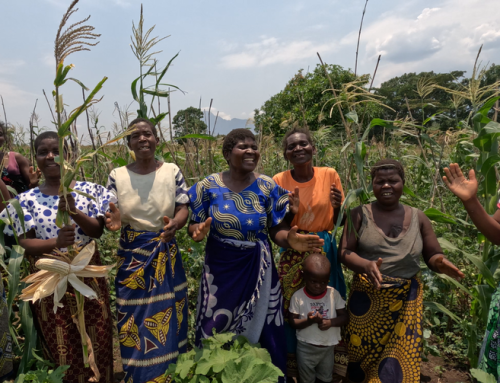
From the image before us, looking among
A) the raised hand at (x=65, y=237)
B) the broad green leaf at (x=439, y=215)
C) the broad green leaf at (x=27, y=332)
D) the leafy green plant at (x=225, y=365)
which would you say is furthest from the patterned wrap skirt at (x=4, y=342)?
the broad green leaf at (x=439, y=215)

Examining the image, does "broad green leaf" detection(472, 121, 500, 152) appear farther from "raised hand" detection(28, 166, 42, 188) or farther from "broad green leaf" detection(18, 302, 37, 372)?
"raised hand" detection(28, 166, 42, 188)

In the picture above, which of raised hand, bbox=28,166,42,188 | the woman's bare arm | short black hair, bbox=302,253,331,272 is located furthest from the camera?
raised hand, bbox=28,166,42,188

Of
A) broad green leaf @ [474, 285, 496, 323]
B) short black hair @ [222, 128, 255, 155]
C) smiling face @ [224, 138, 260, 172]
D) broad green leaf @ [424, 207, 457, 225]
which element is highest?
short black hair @ [222, 128, 255, 155]

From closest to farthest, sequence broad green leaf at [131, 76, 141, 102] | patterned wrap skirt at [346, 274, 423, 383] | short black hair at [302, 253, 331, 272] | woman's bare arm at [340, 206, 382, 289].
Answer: woman's bare arm at [340, 206, 382, 289] → patterned wrap skirt at [346, 274, 423, 383] → short black hair at [302, 253, 331, 272] → broad green leaf at [131, 76, 141, 102]

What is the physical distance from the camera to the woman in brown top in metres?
2.17

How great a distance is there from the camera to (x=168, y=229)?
217cm

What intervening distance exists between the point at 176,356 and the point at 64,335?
0.70 m

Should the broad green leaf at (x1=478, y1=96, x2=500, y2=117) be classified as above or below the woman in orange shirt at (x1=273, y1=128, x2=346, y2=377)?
A: above

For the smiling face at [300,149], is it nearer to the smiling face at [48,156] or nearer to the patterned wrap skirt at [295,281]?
the patterned wrap skirt at [295,281]

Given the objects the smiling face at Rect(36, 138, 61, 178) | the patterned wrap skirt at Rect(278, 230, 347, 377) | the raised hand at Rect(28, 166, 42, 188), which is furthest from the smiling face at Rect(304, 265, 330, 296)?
the raised hand at Rect(28, 166, 42, 188)

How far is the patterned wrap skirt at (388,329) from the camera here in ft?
7.25

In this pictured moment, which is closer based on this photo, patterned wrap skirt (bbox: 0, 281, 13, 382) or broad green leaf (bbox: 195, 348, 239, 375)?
broad green leaf (bbox: 195, 348, 239, 375)

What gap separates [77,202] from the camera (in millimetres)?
2158

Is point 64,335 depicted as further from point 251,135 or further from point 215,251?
point 251,135
